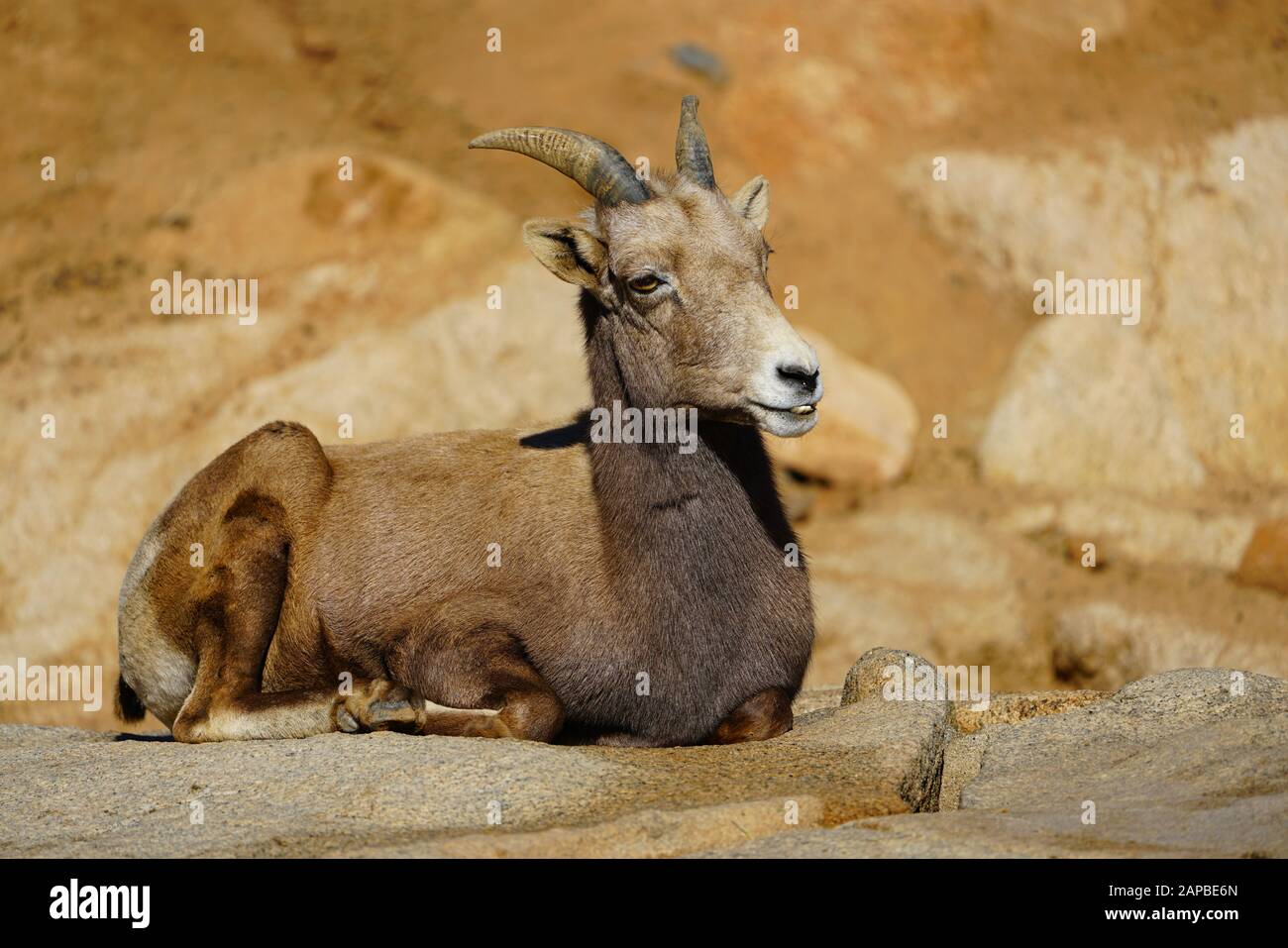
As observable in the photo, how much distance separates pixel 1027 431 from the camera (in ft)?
55.9

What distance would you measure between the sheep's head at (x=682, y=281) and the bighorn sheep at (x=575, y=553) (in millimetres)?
12

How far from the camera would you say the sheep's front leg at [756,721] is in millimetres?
8156

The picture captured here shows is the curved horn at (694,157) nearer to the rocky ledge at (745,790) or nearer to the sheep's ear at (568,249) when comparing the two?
the sheep's ear at (568,249)

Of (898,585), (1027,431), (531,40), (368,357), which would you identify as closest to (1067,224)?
(1027,431)

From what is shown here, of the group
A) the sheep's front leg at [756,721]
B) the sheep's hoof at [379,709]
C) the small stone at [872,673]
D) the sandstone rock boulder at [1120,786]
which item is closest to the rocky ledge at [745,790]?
the sandstone rock boulder at [1120,786]

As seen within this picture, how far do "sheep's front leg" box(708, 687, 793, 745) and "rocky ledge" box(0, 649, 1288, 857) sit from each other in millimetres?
150

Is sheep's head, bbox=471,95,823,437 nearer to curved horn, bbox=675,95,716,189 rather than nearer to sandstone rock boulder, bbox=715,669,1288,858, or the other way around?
curved horn, bbox=675,95,716,189

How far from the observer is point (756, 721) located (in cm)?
819

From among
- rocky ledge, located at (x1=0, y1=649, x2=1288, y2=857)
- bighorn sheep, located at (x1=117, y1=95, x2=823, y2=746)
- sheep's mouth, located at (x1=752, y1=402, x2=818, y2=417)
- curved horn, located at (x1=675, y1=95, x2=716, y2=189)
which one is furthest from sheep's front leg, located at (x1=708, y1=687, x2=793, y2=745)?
curved horn, located at (x1=675, y1=95, x2=716, y2=189)

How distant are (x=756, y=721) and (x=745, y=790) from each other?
1.32m

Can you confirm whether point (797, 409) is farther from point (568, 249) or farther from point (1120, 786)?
point (1120, 786)

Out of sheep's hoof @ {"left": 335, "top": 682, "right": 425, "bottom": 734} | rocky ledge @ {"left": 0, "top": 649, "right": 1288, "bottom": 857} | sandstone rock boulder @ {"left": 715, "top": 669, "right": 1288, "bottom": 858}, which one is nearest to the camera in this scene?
sandstone rock boulder @ {"left": 715, "top": 669, "right": 1288, "bottom": 858}

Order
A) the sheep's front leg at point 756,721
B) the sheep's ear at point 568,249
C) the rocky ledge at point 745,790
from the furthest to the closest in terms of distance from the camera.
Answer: the sheep's ear at point 568,249, the sheep's front leg at point 756,721, the rocky ledge at point 745,790

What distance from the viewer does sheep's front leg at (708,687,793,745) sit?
8.16m
